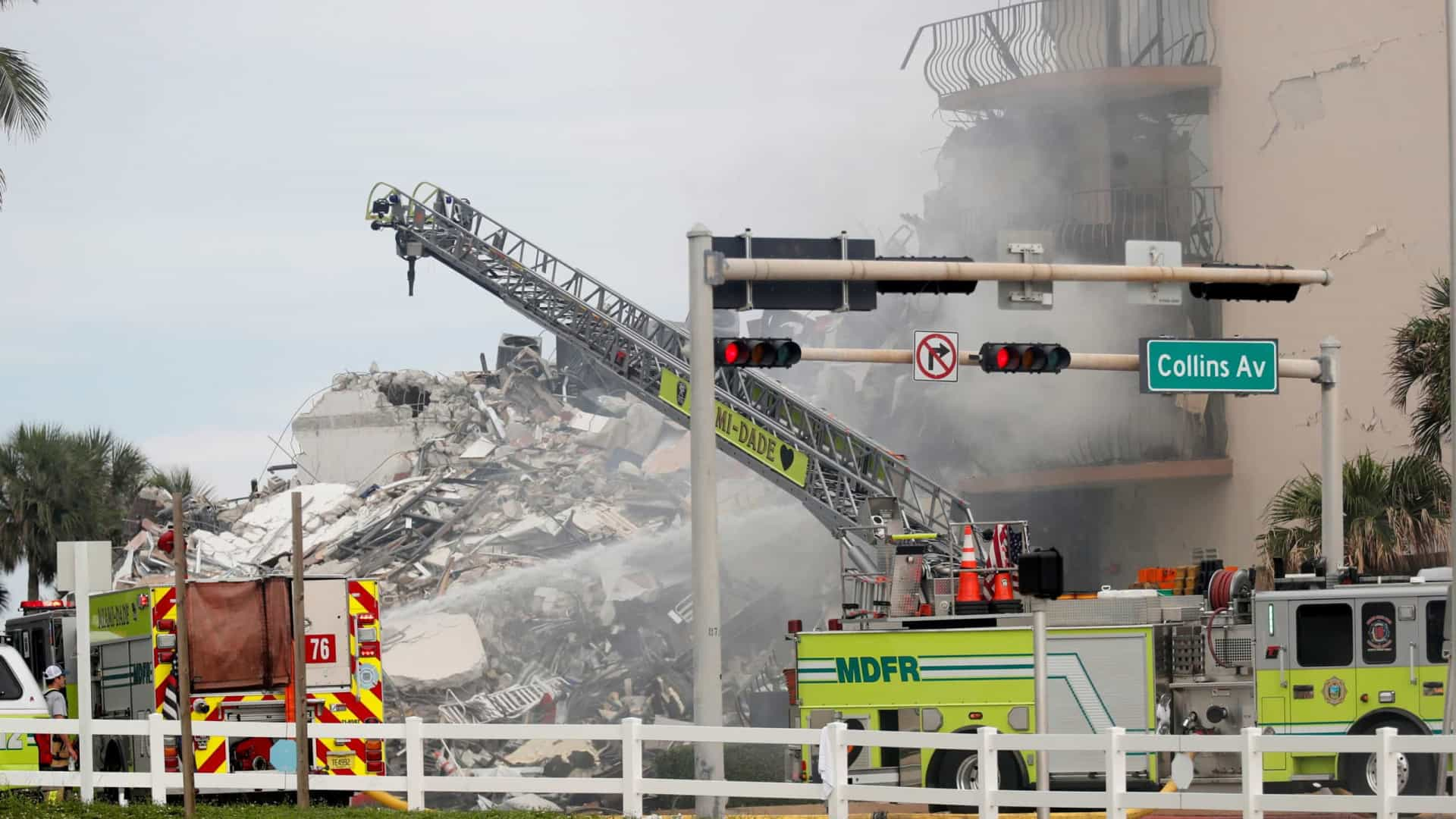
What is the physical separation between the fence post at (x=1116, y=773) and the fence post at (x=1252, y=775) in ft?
2.88

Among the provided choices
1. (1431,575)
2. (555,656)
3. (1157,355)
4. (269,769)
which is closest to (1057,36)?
(555,656)

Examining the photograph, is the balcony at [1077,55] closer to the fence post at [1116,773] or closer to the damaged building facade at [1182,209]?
the damaged building facade at [1182,209]

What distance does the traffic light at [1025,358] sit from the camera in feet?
72.3

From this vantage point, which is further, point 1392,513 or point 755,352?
point 1392,513

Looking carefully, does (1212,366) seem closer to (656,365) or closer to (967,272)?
(967,272)

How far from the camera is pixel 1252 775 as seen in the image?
13.8m

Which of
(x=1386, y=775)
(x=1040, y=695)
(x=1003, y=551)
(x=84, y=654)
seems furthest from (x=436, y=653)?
(x=1386, y=775)

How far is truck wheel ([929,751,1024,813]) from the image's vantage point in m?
19.5

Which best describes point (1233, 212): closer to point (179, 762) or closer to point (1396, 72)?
point (1396, 72)

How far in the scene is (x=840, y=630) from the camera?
20.4 meters

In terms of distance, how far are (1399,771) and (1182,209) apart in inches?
1080

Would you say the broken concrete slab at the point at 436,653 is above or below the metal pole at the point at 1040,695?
below

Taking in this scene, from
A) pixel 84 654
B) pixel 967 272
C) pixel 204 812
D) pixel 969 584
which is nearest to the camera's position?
pixel 84 654

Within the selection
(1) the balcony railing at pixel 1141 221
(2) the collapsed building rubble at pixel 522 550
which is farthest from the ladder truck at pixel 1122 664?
(1) the balcony railing at pixel 1141 221
